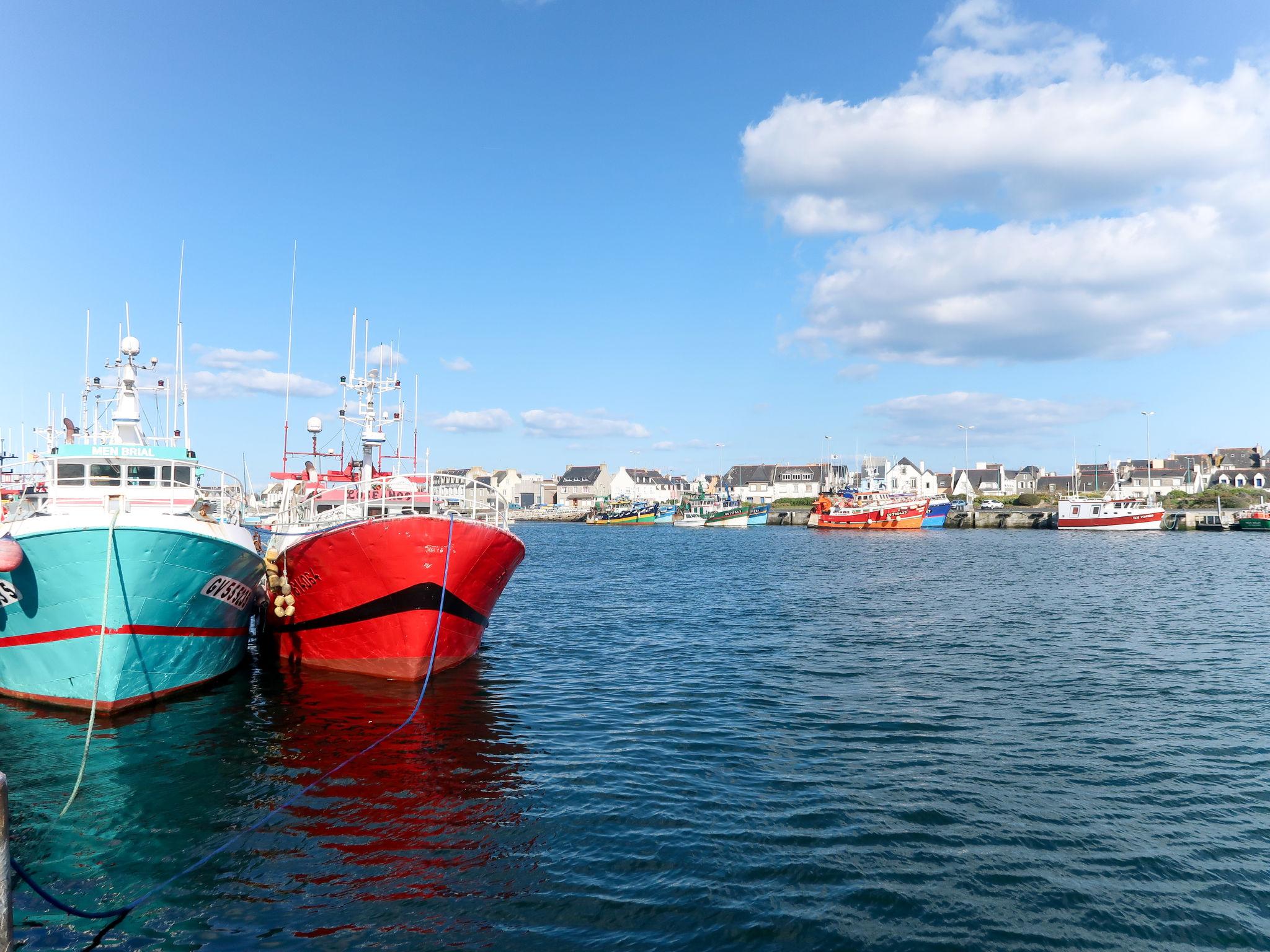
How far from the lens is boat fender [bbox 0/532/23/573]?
39.2 ft

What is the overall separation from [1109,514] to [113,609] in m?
101

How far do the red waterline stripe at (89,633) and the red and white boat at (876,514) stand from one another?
92.1 m

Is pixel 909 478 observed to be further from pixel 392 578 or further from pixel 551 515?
pixel 392 578

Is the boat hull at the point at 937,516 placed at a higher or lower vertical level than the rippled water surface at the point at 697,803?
higher

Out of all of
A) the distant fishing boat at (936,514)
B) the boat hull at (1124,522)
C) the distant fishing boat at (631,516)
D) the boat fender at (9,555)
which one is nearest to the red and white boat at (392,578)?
the boat fender at (9,555)

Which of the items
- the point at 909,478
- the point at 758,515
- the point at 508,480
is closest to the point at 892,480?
the point at 909,478

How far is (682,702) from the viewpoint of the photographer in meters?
15.4

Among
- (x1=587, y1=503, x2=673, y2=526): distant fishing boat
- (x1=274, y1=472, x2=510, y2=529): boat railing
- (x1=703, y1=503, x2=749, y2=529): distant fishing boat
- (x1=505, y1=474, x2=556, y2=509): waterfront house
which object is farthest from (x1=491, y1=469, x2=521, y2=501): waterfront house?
(x1=274, y1=472, x2=510, y2=529): boat railing

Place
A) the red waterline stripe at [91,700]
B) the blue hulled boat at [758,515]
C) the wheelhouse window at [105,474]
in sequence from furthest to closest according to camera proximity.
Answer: the blue hulled boat at [758,515]
the wheelhouse window at [105,474]
the red waterline stripe at [91,700]

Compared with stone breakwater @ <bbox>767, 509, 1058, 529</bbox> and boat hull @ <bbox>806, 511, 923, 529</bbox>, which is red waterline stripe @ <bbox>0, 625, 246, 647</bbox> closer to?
boat hull @ <bbox>806, 511, 923, 529</bbox>

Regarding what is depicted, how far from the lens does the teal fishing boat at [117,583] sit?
1246cm

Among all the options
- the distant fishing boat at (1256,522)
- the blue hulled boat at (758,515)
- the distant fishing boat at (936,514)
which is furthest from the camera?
Answer: the blue hulled boat at (758,515)

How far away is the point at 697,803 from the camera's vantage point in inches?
397

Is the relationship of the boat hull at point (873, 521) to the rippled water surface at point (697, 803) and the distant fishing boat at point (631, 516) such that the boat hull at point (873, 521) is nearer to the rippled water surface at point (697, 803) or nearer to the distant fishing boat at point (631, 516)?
the distant fishing boat at point (631, 516)
